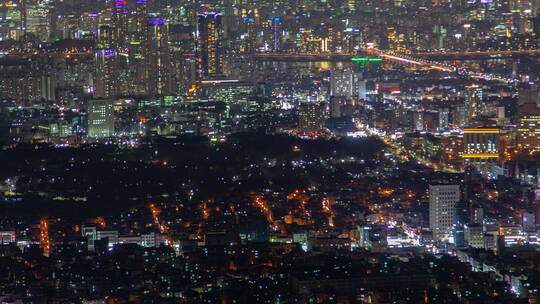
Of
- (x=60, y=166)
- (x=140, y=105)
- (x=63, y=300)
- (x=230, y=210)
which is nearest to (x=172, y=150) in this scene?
(x=60, y=166)

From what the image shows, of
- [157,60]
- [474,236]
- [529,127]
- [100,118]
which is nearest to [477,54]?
[157,60]

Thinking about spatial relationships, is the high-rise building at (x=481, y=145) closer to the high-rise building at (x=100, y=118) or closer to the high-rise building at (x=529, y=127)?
the high-rise building at (x=529, y=127)

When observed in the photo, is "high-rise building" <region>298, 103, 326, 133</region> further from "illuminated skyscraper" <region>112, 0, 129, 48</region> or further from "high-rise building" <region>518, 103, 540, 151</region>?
"illuminated skyscraper" <region>112, 0, 129, 48</region>

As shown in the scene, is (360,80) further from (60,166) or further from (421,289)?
(421,289)

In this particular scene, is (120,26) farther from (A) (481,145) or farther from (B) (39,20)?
(A) (481,145)

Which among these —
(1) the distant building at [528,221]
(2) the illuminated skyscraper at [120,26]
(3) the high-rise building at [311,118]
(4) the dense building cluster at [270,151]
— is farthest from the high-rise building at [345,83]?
(1) the distant building at [528,221]

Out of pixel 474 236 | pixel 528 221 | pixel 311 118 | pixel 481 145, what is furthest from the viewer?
pixel 311 118
